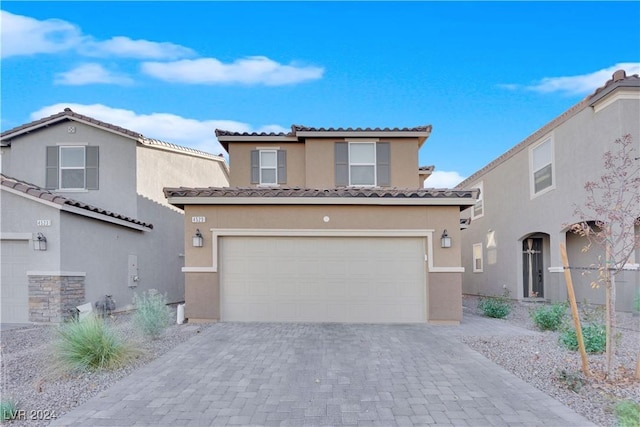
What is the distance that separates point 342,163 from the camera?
43.4 ft

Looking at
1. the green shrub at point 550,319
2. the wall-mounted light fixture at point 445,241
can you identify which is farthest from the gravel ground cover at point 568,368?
the wall-mounted light fixture at point 445,241

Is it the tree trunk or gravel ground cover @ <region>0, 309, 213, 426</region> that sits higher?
the tree trunk

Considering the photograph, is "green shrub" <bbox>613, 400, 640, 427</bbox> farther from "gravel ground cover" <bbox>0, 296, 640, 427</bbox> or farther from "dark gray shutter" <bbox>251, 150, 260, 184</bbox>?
"dark gray shutter" <bbox>251, 150, 260, 184</bbox>

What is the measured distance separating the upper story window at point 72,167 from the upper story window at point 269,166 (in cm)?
552

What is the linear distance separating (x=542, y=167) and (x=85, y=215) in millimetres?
15590

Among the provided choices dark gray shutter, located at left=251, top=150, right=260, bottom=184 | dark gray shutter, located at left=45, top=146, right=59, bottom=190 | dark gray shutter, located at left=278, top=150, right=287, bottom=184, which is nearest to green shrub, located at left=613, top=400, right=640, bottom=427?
dark gray shutter, located at left=278, top=150, right=287, bottom=184

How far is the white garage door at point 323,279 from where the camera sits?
10305 mm

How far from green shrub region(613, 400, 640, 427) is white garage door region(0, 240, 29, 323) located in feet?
41.7

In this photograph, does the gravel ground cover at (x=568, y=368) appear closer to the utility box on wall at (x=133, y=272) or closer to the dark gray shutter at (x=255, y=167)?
the dark gray shutter at (x=255, y=167)

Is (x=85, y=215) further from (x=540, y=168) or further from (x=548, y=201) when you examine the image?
(x=540, y=168)

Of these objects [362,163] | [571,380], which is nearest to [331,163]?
[362,163]

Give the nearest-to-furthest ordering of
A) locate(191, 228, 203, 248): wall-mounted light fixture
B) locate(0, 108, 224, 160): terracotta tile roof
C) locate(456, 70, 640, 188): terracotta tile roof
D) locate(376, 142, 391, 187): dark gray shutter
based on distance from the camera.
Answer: locate(191, 228, 203, 248): wall-mounted light fixture, locate(456, 70, 640, 188): terracotta tile roof, locate(376, 142, 391, 187): dark gray shutter, locate(0, 108, 224, 160): terracotta tile roof

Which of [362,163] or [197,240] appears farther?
[362,163]

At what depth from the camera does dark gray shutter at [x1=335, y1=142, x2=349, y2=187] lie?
13162 mm
